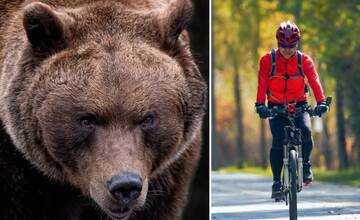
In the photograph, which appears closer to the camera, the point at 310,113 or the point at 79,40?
the point at 79,40

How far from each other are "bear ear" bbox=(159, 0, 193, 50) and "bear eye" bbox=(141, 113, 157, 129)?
0.55 m

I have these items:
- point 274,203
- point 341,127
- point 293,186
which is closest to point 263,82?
point 293,186

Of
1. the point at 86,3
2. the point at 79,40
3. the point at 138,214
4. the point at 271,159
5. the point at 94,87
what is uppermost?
the point at 86,3

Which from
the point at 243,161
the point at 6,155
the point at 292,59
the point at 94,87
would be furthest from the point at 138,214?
the point at 243,161

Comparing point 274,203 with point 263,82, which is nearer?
point 263,82

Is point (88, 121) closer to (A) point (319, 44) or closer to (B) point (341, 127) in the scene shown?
(A) point (319, 44)

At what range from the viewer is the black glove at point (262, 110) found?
17.5ft

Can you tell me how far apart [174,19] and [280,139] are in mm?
1610

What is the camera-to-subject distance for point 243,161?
6.89 m

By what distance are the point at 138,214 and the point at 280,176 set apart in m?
1.36

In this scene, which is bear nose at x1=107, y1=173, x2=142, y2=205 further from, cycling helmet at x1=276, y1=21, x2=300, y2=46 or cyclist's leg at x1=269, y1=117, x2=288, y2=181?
cycling helmet at x1=276, y1=21, x2=300, y2=46

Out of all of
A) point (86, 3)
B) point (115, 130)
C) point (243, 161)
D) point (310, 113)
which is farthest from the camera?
point (243, 161)

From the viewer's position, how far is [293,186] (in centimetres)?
545

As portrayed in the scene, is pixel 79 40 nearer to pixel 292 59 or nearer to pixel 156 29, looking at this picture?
pixel 156 29
